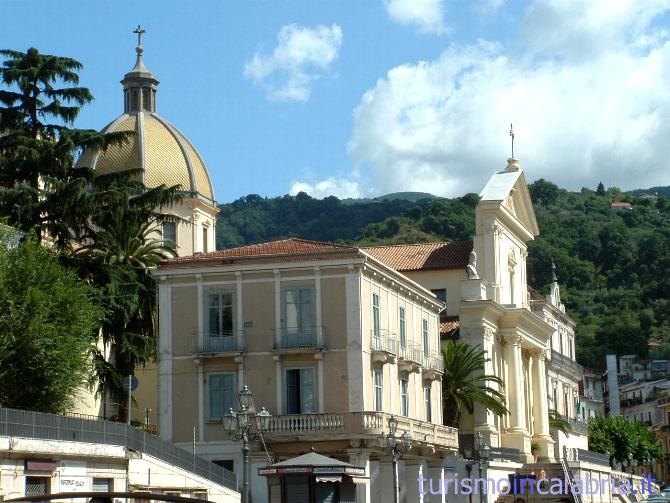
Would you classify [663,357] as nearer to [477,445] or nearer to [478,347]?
Result: [478,347]

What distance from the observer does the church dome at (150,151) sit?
67312 millimetres

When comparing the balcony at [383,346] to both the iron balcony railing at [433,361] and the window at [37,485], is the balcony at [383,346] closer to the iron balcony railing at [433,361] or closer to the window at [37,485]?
the iron balcony railing at [433,361]

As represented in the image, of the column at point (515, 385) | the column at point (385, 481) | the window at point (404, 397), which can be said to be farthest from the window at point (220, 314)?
the column at point (515, 385)

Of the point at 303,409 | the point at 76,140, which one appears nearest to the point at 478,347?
the point at 303,409

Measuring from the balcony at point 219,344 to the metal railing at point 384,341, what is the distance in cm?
474

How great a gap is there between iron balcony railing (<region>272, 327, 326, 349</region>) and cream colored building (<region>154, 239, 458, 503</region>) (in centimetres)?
4

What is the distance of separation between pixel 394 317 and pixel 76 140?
13.7 meters

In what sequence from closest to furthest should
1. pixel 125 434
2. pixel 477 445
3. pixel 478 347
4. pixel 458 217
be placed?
pixel 125 434 → pixel 477 445 → pixel 478 347 → pixel 458 217

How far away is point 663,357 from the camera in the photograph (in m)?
159

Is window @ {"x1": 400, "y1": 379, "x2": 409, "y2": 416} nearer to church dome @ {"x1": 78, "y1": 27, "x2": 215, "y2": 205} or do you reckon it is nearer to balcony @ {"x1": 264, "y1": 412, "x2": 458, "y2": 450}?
balcony @ {"x1": 264, "y1": 412, "x2": 458, "y2": 450}

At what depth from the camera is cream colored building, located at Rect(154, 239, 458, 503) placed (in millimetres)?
45812

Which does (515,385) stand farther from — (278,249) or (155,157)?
(278,249)

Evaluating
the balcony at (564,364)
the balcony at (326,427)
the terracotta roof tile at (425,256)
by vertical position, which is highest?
the terracotta roof tile at (425,256)

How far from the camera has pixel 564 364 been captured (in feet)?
289
